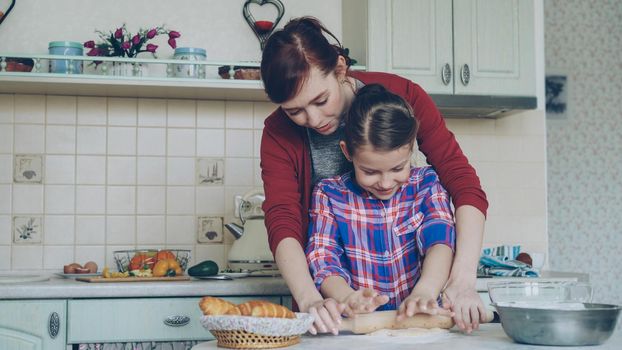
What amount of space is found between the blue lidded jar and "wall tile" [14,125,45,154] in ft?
0.91

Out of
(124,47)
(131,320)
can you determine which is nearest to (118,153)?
(124,47)

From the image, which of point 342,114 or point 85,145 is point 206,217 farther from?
point 342,114

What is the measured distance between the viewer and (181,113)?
9.53 feet

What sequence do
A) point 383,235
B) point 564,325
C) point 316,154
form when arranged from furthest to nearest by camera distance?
point 316,154 → point 383,235 → point 564,325

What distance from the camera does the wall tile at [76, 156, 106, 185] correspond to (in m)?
2.84

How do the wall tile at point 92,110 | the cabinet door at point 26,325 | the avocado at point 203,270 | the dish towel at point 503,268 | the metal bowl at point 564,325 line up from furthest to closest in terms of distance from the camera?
the wall tile at point 92,110 < the dish towel at point 503,268 < the avocado at point 203,270 < the cabinet door at point 26,325 < the metal bowl at point 564,325

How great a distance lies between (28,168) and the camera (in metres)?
2.82

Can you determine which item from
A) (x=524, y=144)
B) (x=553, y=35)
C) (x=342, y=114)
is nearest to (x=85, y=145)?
(x=342, y=114)

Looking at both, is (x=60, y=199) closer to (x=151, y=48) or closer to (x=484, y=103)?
(x=151, y=48)

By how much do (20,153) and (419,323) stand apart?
73.0 inches

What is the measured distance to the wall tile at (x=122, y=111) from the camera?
9.38ft

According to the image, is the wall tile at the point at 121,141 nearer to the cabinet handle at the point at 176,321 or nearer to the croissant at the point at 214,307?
the cabinet handle at the point at 176,321

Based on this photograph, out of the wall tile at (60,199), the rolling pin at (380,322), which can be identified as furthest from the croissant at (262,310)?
the wall tile at (60,199)

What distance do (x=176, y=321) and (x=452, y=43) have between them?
4.33 ft
